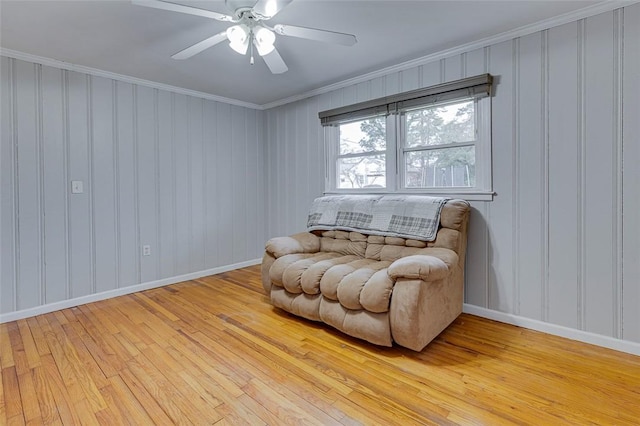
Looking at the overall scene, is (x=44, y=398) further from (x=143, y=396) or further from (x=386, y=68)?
(x=386, y=68)

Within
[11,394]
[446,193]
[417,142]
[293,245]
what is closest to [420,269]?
[446,193]

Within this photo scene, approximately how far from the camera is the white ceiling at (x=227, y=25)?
2.10 metres

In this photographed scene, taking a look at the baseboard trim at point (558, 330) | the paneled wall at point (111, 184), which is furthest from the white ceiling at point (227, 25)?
the baseboard trim at point (558, 330)

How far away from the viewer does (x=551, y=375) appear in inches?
72.9

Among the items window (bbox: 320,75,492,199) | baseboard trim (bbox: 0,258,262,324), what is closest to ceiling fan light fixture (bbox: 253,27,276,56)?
window (bbox: 320,75,492,199)

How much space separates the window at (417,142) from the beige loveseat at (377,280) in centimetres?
38

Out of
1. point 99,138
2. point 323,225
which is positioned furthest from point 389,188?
point 99,138

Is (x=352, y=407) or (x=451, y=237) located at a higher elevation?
(x=451, y=237)

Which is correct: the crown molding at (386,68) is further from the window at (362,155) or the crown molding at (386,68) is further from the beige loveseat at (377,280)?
the beige loveseat at (377,280)

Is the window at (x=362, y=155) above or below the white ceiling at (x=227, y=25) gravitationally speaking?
below

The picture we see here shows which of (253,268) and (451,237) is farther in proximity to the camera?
(253,268)

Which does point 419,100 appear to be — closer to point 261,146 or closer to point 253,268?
point 261,146

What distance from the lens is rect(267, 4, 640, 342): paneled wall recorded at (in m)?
2.08

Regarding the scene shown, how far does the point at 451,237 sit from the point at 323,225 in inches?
50.2
